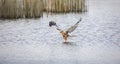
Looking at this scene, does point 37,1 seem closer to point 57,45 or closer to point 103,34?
point 103,34

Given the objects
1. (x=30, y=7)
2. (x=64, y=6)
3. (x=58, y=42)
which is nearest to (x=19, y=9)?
(x=30, y=7)

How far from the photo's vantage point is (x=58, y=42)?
10.2 metres

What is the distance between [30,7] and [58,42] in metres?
3.87

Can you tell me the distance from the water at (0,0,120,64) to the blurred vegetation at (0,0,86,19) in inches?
9.6

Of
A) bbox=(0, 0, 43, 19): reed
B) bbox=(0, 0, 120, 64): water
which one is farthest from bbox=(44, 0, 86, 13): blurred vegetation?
bbox=(0, 0, 43, 19): reed

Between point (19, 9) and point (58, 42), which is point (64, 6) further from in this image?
point (58, 42)

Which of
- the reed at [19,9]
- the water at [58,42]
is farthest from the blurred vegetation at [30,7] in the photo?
the water at [58,42]

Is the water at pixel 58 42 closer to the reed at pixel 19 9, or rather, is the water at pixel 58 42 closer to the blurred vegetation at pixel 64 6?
the reed at pixel 19 9

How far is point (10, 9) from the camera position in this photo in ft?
43.8

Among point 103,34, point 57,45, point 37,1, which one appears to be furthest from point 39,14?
point 57,45

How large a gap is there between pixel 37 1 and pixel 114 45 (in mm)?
5027

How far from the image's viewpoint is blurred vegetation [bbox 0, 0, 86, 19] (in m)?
13.4

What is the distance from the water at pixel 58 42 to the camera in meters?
8.44

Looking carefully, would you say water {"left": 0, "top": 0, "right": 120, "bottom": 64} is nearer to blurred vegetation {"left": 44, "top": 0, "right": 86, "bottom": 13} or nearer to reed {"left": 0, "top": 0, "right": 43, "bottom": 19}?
reed {"left": 0, "top": 0, "right": 43, "bottom": 19}
